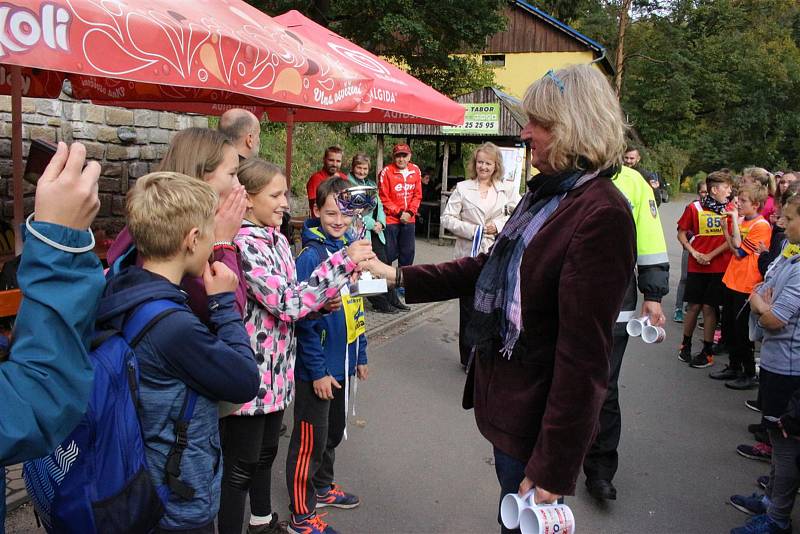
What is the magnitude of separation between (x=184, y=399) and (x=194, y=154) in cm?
96

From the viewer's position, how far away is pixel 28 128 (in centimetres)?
589

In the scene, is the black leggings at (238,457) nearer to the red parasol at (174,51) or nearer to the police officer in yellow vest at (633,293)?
the red parasol at (174,51)

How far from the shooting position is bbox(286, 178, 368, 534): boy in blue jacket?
2941mm

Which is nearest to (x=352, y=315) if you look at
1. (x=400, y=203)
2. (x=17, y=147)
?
(x=17, y=147)

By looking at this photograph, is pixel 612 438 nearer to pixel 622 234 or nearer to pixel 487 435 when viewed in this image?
pixel 487 435

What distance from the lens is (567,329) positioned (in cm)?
175

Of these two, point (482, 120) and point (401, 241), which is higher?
point (482, 120)

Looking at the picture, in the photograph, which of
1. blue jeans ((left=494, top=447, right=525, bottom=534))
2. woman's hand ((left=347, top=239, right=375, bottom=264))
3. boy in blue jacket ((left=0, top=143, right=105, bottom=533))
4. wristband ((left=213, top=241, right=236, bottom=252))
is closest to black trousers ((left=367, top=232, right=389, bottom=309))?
woman's hand ((left=347, top=239, right=375, bottom=264))

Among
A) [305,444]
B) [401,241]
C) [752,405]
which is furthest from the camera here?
[401,241]

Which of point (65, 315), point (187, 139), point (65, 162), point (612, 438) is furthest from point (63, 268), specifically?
point (612, 438)

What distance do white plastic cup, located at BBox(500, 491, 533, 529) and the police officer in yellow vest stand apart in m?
1.86

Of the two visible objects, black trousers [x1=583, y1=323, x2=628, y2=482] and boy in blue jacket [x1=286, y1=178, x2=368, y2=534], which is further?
black trousers [x1=583, y1=323, x2=628, y2=482]

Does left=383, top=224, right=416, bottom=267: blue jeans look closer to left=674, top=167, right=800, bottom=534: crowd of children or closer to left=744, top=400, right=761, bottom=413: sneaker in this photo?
left=674, top=167, right=800, bottom=534: crowd of children

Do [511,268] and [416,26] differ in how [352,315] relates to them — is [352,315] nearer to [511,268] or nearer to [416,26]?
[511,268]
